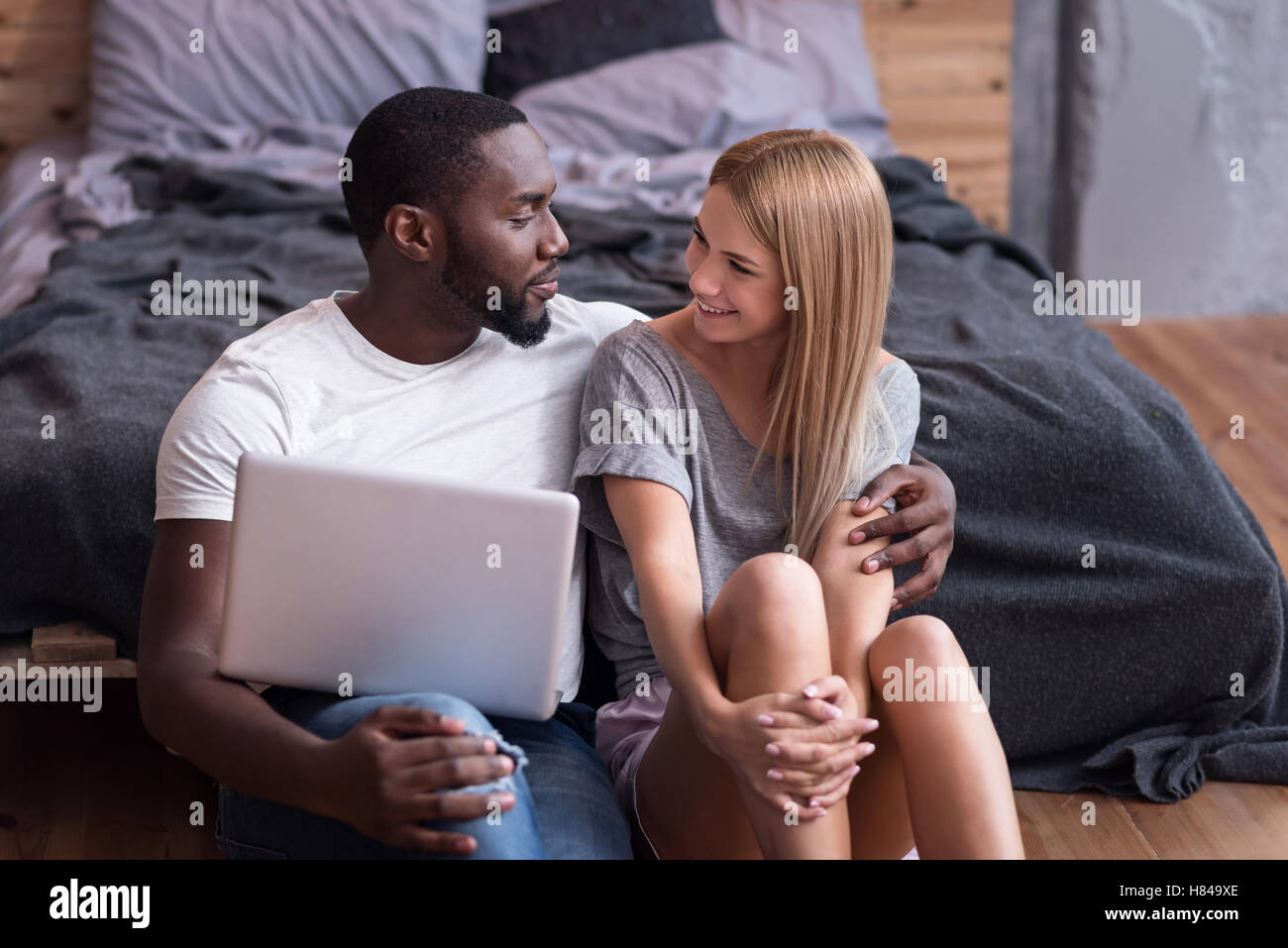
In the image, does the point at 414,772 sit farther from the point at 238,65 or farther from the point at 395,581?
the point at 238,65

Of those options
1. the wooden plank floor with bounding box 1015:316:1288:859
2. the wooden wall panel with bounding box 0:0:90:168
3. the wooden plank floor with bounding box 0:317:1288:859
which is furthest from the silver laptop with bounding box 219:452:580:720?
the wooden wall panel with bounding box 0:0:90:168

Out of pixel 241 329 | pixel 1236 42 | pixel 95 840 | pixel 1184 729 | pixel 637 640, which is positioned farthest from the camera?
pixel 1236 42

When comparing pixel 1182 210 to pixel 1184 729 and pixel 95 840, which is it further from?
pixel 95 840

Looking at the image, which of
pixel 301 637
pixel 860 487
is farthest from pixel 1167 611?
pixel 301 637

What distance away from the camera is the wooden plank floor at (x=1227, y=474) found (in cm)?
158

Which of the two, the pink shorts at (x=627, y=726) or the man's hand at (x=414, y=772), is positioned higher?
the man's hand at (x=414, y=772)

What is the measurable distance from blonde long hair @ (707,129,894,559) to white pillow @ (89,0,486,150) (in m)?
1.80

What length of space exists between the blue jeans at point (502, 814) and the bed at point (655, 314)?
453mm

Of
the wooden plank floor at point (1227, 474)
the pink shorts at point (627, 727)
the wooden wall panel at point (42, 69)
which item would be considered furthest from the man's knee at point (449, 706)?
the wooden wall panel at point (42, 69)

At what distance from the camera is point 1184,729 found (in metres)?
1.71

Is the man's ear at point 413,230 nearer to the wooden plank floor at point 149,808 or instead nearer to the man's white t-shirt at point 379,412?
the man's white t-shirt at point 379,412

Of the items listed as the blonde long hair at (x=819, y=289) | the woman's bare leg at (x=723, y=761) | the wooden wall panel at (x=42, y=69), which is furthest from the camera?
the wooden wall panel at (x=42, y=69)

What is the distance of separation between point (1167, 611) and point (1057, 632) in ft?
0.42

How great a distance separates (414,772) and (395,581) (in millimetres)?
148
